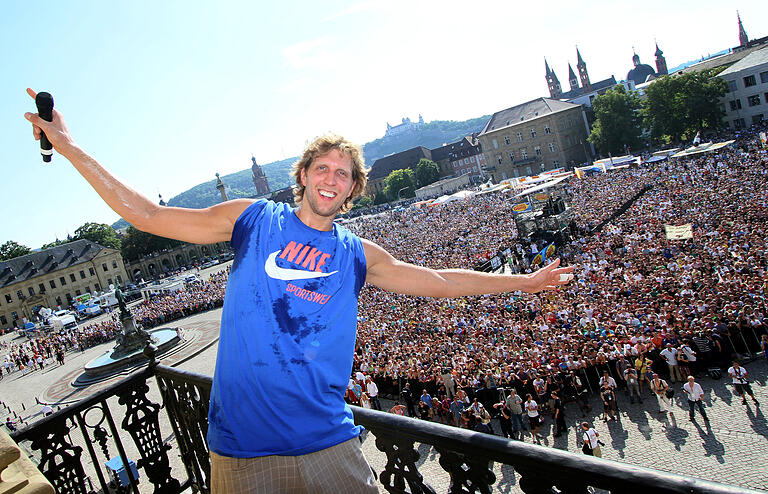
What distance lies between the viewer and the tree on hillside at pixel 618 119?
226 ft

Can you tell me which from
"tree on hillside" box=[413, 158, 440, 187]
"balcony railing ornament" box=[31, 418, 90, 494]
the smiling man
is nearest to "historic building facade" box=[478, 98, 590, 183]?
"tree on hillside" box=[413, 158, 440, 187]

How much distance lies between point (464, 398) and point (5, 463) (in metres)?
11.2

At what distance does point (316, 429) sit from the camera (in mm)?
2062

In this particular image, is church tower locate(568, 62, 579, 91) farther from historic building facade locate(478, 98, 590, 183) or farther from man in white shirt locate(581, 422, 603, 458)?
man in white shirt locate(581, 422, 603, 458)

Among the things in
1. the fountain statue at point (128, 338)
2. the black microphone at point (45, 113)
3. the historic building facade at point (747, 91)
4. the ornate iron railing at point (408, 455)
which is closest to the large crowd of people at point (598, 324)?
the ornate iron railing at point (408, 455)

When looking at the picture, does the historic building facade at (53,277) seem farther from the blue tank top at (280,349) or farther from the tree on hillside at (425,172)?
the blue tank top at (280,349)

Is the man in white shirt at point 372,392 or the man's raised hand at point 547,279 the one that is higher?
the man's raised hand at point 547,279

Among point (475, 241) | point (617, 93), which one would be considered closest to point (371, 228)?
point (475, 241)

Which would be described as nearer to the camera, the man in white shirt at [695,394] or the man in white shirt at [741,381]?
the man in white shirt at [695,394]

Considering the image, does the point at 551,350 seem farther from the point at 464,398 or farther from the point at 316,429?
the point at 316,429

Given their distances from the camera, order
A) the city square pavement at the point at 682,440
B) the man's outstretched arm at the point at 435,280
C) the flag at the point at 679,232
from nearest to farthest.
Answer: the man's outstretched arm at the point at 435,280, the city square pavement at the point at 682,440, the flag at the point at 679,232

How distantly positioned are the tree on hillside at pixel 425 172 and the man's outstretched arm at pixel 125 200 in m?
108

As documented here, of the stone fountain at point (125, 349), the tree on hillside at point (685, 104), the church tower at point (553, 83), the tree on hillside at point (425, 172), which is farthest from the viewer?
the church tower at point (553, 83)

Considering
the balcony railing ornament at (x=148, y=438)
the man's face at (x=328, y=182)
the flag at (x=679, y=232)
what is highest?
the man's face at (x=328, y=182)
